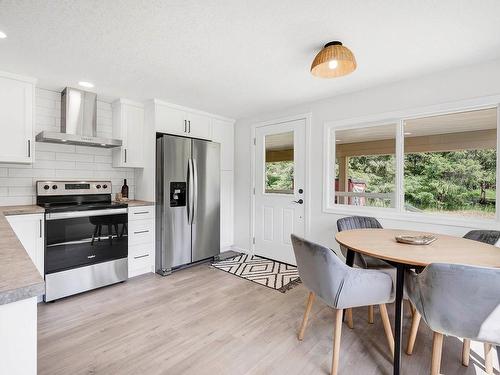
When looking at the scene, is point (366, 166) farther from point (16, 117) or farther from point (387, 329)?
point (16, 117)

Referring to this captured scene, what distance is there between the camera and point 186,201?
3.46 meters

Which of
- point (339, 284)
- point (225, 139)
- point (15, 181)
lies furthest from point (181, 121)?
point (339, 284)

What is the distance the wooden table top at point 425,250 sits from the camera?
1.49 metres

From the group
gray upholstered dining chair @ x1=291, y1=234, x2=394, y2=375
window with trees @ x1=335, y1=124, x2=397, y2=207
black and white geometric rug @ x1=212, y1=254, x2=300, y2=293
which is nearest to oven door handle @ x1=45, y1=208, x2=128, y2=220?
black and white geometric rug @ x1=212, y1=254, x2=300, y2=293

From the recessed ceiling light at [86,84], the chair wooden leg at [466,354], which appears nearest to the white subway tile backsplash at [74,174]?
the recessed ceiling light at [86,84]

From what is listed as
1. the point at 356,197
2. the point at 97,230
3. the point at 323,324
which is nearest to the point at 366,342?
the point at 323,324

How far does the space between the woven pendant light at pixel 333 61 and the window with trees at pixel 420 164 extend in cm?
132

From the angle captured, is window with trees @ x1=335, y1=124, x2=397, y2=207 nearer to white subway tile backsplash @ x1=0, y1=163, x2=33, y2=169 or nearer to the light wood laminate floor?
the light wood laminate floor

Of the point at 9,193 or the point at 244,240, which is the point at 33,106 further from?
the point at 244,240

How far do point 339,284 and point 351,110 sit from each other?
2.23 metres

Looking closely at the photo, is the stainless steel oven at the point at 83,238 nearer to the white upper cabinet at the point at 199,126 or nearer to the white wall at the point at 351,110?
the white upper cabinet at the point at 199,126

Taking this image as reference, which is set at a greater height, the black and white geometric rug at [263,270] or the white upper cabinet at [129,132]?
the white upper cabinet at [129,132]

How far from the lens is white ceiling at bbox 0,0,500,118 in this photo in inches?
63.4

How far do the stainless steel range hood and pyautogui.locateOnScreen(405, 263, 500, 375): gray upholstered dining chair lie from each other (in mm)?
3271
